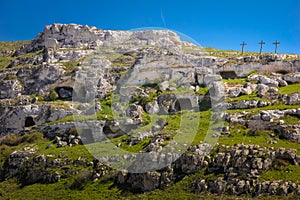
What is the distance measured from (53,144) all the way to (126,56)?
105ft

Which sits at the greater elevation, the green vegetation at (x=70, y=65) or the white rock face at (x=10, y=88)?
the green vegetation at (x=70, y=65)

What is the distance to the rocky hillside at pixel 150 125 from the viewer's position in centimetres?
3909

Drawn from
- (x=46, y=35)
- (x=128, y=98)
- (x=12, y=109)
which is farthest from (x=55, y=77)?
(x=46, y=35)

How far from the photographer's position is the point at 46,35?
9725 cm

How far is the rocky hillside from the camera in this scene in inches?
1539

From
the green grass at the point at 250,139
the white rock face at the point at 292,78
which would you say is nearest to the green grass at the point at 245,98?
the white rock face at the point at 292,78

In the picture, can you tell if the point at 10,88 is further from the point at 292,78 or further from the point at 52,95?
the point at 292,78

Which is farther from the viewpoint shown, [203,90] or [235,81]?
[235,81]

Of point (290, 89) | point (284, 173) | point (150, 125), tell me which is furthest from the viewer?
point (290, 89)

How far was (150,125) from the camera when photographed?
51750mm

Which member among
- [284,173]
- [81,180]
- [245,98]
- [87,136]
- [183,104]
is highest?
[245,98]

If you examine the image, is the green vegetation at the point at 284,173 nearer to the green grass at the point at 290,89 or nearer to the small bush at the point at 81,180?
the small bush at the point at 81,180

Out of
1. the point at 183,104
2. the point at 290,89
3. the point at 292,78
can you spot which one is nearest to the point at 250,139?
the point at 183,104

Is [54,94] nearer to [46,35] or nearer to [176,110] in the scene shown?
[176,110]
